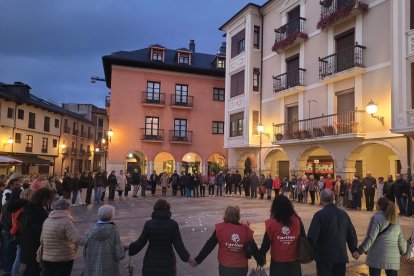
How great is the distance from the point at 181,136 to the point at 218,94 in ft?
18.2

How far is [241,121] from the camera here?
89.9 feet

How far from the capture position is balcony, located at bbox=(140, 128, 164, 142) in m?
33.2

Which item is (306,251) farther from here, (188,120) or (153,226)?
(188,120)

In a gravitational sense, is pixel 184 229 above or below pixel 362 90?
below

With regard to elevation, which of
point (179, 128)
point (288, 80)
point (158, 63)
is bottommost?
point (179, 128)

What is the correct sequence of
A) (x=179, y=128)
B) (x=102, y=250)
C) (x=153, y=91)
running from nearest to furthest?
(x=102, y=250) → (x=153, y=91) → (x=179, y=128)

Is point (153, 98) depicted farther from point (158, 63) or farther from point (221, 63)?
point (221, 63)

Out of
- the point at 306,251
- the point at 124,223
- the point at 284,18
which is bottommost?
the point at 124,223

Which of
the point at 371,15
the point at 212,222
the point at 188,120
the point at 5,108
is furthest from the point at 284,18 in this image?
the point at 5,108

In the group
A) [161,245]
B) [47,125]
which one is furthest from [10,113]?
[161,245]

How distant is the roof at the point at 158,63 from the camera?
1309 inches

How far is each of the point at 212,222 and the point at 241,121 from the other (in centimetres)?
1509

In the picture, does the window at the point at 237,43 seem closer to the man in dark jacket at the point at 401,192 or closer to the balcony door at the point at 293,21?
the balcony door at the point at 293,21

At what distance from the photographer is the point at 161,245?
187 inches
